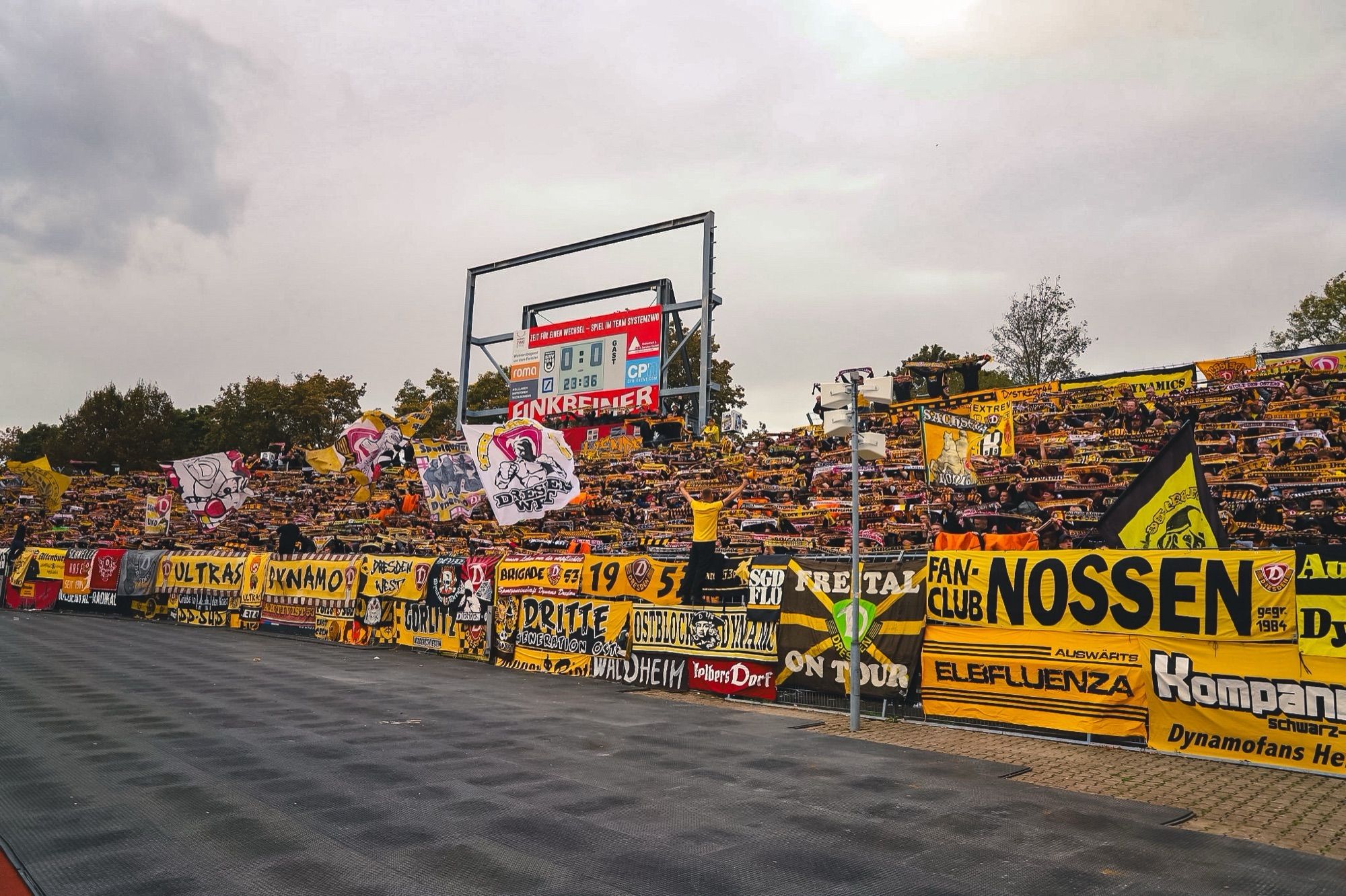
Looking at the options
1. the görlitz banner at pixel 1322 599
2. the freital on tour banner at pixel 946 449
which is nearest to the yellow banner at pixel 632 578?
the freital on tour banner at pixel 946 449

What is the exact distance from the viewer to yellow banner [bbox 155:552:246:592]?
2617cm

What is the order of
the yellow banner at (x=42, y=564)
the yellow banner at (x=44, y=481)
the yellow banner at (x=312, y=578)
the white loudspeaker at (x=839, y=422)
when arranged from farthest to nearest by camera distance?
the yellow banner at (x=44, y=481)
the yellow banner at (x=42, y=564)
the yellow banner at (x=312, y=578)
the white loudspeaker at (x=839, y=422)

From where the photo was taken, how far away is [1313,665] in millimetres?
9234

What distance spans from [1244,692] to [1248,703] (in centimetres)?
11

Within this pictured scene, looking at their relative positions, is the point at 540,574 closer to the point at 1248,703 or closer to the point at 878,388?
the point at 878,388

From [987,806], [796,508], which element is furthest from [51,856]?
[796,508]

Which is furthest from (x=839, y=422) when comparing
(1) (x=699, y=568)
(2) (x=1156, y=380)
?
(2) (x=1156, y=380)

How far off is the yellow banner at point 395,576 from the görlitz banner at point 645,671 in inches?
230

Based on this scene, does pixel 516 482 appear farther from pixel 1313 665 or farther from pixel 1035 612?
pixel 1313 665

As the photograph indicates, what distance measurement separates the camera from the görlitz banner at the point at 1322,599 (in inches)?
362

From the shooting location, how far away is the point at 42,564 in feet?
102

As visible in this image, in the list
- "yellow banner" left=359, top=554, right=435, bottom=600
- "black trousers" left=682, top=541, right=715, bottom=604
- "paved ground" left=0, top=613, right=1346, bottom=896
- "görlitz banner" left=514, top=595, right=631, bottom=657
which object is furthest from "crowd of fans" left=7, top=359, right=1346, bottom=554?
"paved ground" left=0, top=613, right=1346, bottom=896

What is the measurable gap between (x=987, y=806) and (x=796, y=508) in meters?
14.7

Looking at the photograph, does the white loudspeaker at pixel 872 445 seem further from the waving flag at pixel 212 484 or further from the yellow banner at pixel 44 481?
the yellow banner at pixel 44 481
